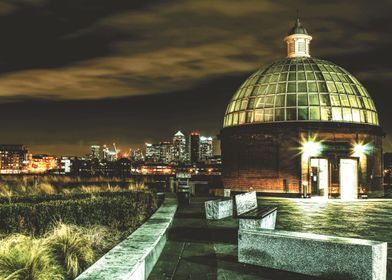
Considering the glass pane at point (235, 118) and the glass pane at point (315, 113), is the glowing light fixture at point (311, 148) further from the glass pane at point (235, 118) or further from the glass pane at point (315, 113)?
the glass pane at point (235, 118)

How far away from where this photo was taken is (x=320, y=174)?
1069 inches

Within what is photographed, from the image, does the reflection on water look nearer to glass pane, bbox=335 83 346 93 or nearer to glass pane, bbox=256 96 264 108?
glass pane, bbox=256 96 264 108

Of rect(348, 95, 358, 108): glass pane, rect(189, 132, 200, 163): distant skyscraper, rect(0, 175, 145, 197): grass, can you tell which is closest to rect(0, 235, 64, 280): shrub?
rect(0, 175, 145, 197): grass

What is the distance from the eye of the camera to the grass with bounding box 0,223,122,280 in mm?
5602

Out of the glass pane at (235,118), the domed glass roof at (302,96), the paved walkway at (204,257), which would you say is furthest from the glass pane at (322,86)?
the paved walkway at (204,257)

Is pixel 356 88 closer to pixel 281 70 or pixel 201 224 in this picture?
pixel 281 70

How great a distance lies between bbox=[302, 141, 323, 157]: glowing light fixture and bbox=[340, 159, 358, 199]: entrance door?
228 centimetres

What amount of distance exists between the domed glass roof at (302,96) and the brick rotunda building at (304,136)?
0.21 feet

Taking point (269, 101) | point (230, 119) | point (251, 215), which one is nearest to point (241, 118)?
point (230, 119)

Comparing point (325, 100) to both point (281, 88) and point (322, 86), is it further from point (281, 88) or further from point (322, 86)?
point (281, 88)

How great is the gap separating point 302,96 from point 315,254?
2167cm

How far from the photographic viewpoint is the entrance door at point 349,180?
2642cm

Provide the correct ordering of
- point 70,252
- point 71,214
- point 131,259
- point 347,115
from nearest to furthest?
point 131,259 < point 70,252 < point 71,214 < point 347,115

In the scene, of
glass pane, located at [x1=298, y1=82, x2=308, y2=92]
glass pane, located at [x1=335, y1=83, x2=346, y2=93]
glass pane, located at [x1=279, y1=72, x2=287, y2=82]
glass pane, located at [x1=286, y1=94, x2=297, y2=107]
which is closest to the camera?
glass pane, located at [x1=286, y1=94, x2=297, y2=107]
